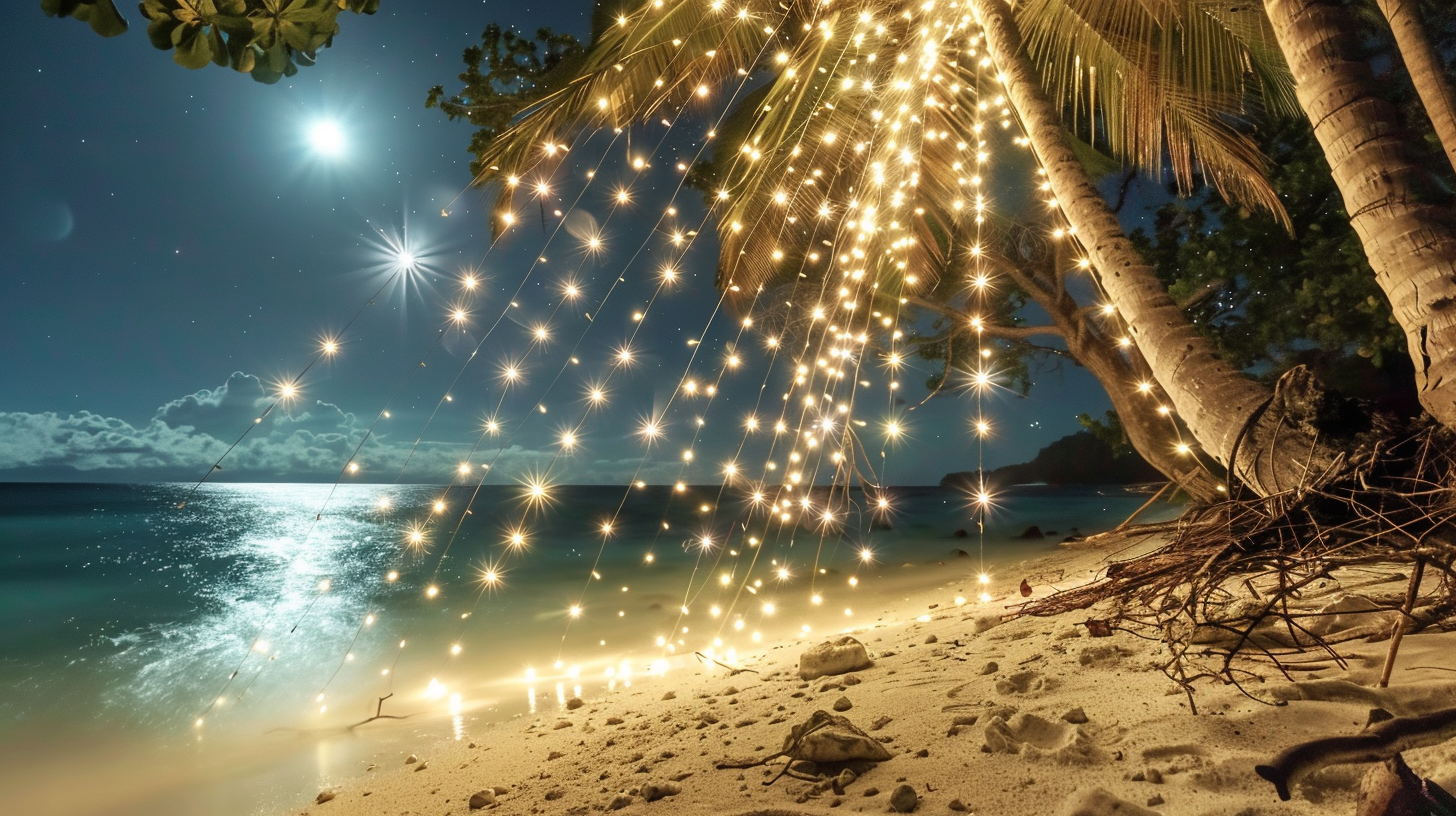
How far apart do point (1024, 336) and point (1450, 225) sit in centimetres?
693

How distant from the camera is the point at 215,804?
11.9ft

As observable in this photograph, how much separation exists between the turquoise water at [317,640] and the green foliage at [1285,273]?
11.9 ft

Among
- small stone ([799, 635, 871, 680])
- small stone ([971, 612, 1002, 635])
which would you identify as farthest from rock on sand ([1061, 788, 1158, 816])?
small stone ([971, 612, 1002, 635])

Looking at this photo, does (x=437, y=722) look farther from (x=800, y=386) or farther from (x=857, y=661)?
(x=800, y=386)

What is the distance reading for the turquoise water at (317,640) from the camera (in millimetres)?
4293

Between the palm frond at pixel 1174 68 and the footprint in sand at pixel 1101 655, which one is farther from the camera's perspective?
the palm frond at pixel 1174 68

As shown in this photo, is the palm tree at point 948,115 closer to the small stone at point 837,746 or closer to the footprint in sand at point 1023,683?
the footprint in sand at point 1023,683

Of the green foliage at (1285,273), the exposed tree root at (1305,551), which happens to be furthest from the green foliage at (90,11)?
the green foliage at (1285,273)

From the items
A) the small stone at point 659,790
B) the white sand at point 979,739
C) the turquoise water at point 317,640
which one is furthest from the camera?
the turquoise water at point 317,640

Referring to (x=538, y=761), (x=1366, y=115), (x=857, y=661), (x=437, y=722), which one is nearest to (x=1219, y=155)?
(x=1366, y=115)

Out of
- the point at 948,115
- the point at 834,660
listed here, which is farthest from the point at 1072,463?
the point at 834,660

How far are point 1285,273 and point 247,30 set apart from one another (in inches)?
323

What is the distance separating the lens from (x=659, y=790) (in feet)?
7.06

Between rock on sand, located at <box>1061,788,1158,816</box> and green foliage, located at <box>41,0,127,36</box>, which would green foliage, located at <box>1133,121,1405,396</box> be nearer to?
rock on sand, located at <box>1061,788,1158,816</box>
